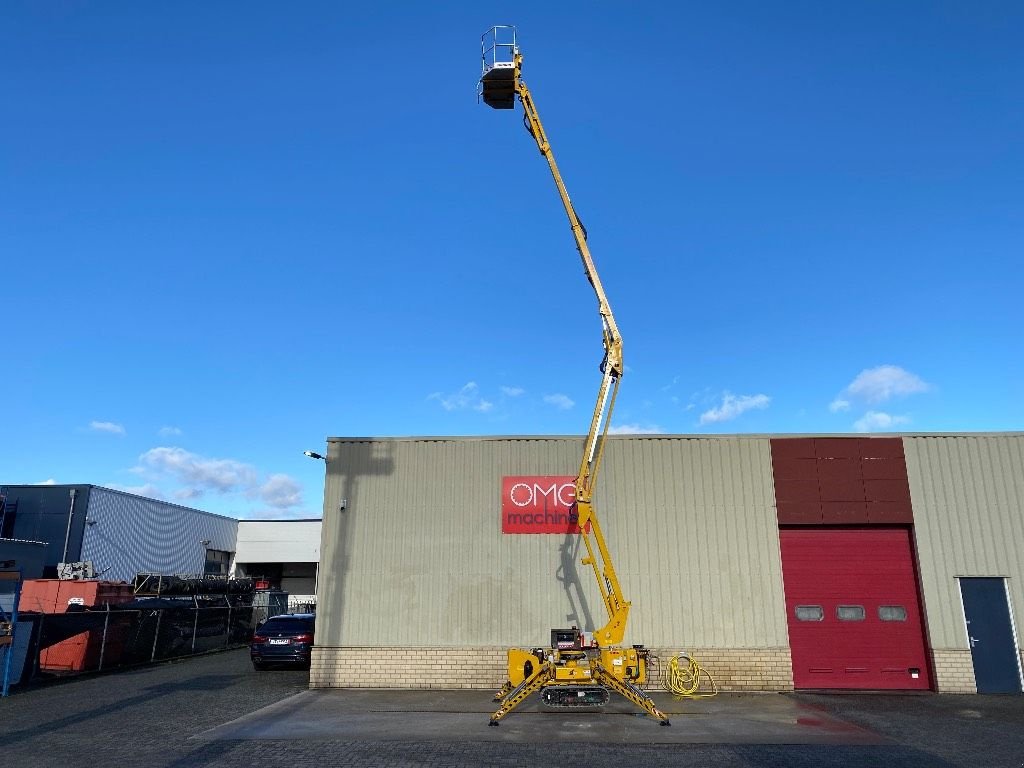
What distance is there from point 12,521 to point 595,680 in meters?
39.9

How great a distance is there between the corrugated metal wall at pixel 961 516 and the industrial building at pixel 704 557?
35mm

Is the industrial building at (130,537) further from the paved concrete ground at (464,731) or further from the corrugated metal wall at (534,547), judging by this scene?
the corrugated metal wall at (534,547)

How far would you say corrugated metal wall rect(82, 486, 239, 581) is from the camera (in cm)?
3819

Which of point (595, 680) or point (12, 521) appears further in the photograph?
point (12, 521)

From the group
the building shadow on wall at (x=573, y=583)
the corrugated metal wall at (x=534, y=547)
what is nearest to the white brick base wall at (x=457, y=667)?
the corrugated metal wall at (x=534, y=547)

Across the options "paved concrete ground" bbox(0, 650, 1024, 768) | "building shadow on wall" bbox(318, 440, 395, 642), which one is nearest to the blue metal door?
"paved concrete ground" bbox(0, 650, 1024, 768)

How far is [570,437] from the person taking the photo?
1709cm

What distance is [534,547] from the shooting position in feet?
53.5

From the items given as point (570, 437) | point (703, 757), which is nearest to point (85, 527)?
point (570, 437)

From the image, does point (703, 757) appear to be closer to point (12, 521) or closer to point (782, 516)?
point (782, 516)

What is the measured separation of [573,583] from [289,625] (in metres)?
9.18

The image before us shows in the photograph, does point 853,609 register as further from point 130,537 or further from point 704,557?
point 130,537

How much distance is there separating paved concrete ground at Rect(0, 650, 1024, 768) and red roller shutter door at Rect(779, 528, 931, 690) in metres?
0.75

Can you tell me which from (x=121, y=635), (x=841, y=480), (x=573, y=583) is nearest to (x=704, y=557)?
(x=573, y=583)
